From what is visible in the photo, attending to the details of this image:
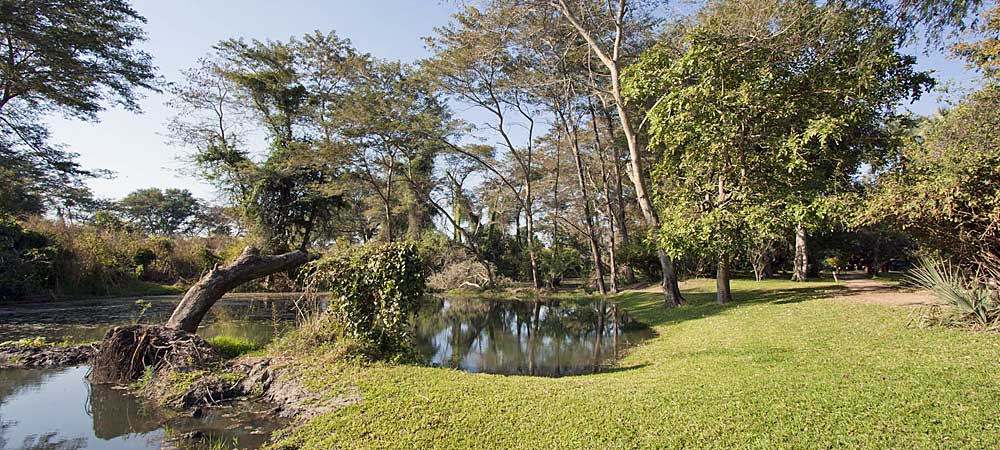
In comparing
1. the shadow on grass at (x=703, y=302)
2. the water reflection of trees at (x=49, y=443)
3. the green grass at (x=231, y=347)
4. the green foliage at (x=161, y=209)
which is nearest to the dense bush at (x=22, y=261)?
the green grass at (x=231, y=347)

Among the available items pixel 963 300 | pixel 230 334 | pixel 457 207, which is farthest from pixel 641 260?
pixel 230 334

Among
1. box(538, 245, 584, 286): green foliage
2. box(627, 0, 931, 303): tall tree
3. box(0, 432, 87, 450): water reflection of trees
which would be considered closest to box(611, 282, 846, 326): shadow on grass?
box(627, 0, 931, 303): tall tree

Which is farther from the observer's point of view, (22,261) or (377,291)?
(22,261)

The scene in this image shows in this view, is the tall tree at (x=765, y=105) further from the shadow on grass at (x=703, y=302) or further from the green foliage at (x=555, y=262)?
the green foliage at (x=555, y=262)

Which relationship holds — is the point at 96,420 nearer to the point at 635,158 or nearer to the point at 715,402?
the point at 715,402

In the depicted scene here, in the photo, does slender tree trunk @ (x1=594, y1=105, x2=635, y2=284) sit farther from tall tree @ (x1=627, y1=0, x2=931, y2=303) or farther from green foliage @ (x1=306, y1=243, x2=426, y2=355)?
green foliage @ (x1=306, y1=243, x2=426, y2=355)

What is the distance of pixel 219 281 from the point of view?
281 inches

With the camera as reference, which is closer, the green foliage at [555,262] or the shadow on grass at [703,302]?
the shadow on grass at [703,302]

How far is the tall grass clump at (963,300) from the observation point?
247 inches

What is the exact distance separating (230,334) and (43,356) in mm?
2929

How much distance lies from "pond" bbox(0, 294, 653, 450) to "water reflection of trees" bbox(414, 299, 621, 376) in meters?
0.02

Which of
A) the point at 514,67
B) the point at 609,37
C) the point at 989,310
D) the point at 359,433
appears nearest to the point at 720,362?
the point at 989,310

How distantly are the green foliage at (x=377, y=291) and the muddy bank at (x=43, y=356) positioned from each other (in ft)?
12.0

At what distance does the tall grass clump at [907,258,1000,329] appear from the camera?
629 centimetres
